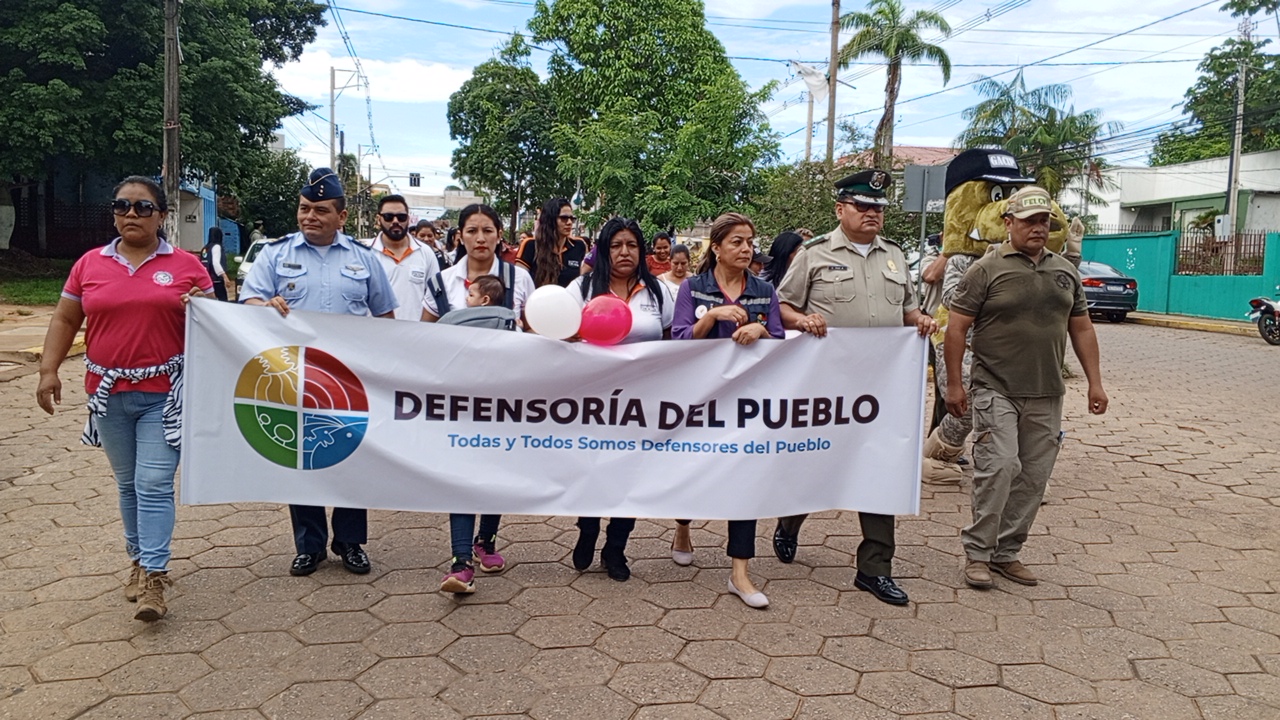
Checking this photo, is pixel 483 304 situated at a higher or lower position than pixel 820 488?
higher

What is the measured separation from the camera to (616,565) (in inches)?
179

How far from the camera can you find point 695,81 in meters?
29.2

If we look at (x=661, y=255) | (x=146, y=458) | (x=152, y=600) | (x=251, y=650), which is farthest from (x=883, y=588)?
(x=661, y=255)

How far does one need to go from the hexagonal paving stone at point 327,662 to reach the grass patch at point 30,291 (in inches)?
704

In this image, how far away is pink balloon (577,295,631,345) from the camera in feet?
13.7

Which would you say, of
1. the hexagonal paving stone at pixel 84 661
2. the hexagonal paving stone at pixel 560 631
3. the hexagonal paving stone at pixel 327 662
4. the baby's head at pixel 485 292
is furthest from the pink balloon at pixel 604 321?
the hexagonal paving stone at pixel 84 661

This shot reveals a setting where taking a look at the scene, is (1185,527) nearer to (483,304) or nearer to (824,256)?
(824,256)

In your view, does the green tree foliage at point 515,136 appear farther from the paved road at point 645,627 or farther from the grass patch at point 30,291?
the paved road at point 645,627

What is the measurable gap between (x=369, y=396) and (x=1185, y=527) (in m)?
4.69

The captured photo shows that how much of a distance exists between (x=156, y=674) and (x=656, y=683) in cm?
182

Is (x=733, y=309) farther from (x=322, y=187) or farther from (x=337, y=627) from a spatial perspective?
(x=337, y=627)

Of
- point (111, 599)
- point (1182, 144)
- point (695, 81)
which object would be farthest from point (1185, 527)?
point (1182, 144)

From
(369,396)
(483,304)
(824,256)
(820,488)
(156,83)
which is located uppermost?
(156,83)

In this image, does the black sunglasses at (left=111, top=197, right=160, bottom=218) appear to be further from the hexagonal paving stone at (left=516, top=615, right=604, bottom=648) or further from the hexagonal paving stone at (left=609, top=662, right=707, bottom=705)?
the hexagonal paving stone at (left=609, top=662, right=707, bottom=705)
